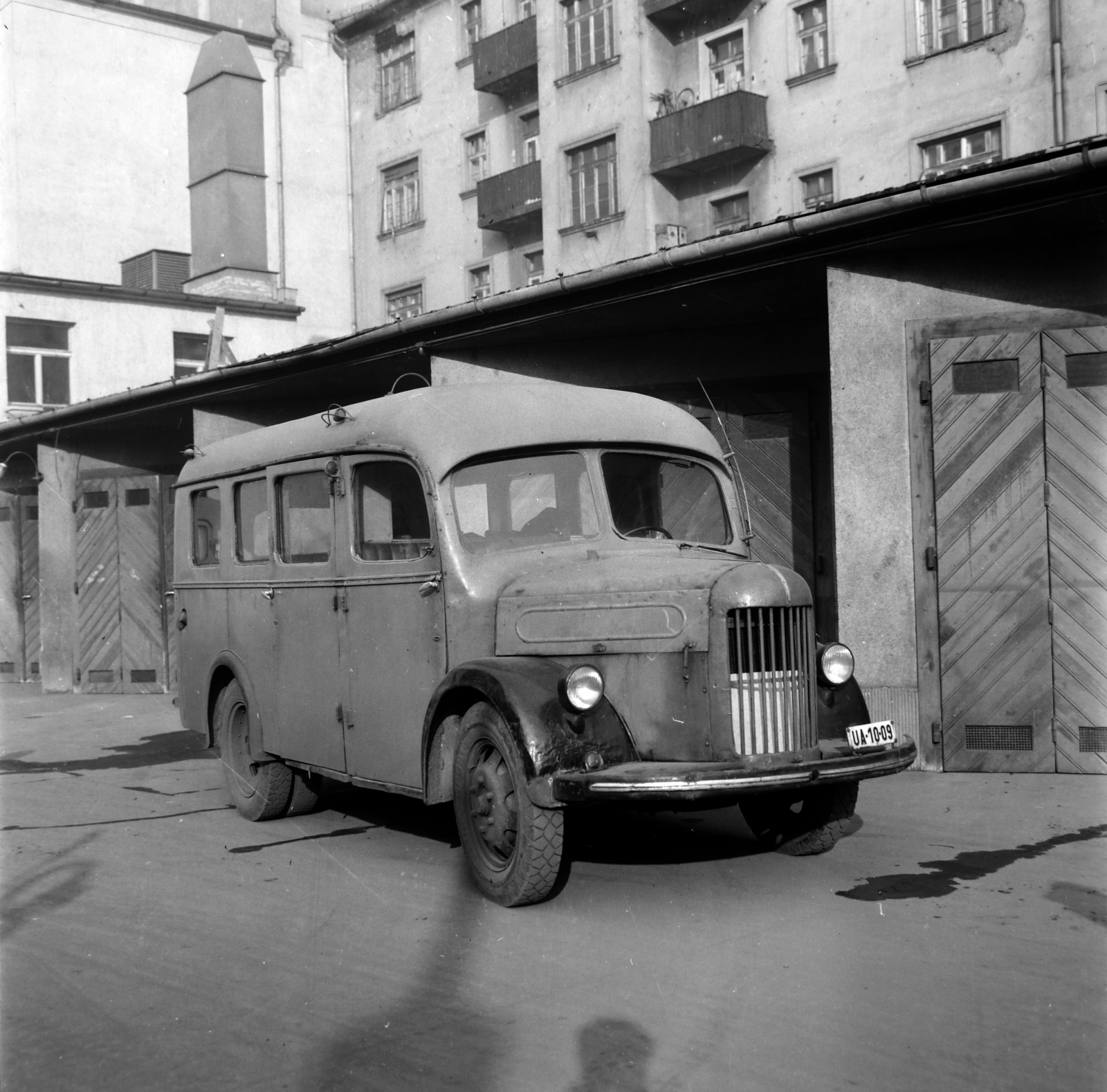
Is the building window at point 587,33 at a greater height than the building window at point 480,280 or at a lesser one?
greater

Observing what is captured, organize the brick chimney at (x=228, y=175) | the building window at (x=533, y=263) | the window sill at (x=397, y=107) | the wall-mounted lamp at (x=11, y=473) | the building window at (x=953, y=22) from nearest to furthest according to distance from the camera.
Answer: the wall-mounted lamp at (x=11, y=473)
the building window at (x=953, y=22)
the brick chimney at (x=228, y=175)
the building window at (x=533, y=263)
the window sill at (x=397, y=107)

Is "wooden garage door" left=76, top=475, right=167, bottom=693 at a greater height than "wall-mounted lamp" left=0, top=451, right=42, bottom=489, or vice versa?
"wall-mounted lamp" left=0, top=451, right=42, bottom=489

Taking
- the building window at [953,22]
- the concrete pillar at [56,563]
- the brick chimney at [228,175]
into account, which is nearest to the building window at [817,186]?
the building window at [953,22]

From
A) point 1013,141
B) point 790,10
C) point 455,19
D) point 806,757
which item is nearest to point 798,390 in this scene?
point 806,757

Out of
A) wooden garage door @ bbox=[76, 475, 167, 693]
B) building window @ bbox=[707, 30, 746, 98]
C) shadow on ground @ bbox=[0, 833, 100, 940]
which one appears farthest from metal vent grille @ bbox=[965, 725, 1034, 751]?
building window @ bbox=[707, 30, 746, 98]

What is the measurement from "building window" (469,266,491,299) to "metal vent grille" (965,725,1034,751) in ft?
80.2

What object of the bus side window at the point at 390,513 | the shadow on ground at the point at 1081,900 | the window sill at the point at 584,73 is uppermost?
the window sill at the point at 584,73

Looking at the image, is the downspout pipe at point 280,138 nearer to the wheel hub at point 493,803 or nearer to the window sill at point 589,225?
the window sill at point 589,225

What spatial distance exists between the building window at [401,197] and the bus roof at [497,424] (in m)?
28.1

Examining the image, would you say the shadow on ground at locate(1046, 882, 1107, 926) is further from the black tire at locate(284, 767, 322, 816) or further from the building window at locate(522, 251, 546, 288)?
the building window at locate(522, 251, 546, 288)

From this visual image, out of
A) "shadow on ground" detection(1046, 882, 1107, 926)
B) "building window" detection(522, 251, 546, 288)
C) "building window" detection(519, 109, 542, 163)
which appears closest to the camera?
"shadow on ground" detection(1046, 882, 1107, 926)

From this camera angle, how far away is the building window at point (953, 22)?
21.2 m

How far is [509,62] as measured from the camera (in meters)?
30.0

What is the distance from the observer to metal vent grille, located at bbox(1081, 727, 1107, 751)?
27.1 ft
